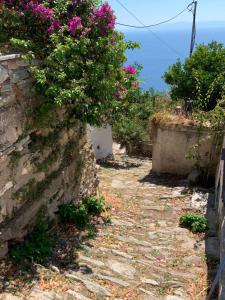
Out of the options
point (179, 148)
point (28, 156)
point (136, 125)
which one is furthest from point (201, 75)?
point (28, 156)

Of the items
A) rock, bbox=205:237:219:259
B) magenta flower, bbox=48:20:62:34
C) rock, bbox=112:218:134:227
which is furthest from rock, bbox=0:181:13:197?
rock, bbox=205:237:219:259

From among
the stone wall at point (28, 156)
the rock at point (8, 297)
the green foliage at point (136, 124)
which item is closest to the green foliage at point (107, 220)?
the stone wall at point (28, 156)

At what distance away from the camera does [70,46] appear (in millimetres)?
6031

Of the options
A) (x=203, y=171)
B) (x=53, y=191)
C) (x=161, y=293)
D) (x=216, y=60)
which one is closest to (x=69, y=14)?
(x=53, y=191)

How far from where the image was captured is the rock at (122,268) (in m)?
5.88

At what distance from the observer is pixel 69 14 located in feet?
21.4

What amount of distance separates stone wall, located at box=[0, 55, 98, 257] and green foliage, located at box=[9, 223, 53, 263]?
0.45 ft

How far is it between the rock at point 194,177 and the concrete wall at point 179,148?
11.4 inches

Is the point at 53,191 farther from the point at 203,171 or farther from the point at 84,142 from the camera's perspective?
the point at 203,171

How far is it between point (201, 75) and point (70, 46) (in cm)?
825

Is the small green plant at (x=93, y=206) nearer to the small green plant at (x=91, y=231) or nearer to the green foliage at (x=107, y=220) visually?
the green foliage at (x=107, y=220)

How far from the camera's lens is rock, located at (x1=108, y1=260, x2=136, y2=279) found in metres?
5.88

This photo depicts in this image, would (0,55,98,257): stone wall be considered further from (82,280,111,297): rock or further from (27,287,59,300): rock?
(82,280,111,297): rock

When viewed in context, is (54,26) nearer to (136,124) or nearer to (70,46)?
(70,46)
